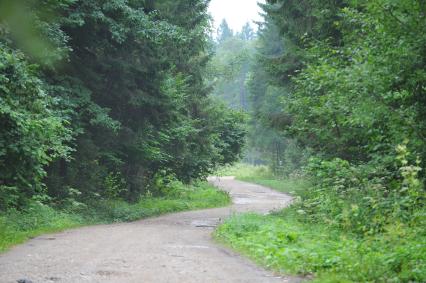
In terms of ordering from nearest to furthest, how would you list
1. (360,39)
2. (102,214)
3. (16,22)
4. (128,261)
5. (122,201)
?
(128,261), (360,39), (16,22), (102,214), (122,201)

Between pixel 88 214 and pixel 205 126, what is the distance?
11516 mm

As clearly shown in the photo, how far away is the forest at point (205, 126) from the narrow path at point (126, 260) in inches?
28.7

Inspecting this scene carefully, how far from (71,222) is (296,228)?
750cm

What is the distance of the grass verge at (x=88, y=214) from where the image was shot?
1310 cm

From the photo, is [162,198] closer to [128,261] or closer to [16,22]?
[16,22]

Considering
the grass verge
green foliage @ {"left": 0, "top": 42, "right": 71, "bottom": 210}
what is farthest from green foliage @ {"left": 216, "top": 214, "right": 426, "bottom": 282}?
the grass verge

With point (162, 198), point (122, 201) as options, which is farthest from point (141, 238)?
point (162, 198)

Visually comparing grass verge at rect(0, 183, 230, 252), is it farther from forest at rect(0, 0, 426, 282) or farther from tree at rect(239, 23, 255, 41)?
tree at rect(239, 23, 255, 41)

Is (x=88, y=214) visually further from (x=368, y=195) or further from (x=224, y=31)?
(x=224, y=31)

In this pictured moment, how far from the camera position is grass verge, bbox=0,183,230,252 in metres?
13.1

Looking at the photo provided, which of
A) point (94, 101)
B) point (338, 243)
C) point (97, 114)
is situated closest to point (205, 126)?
point (94, 101)

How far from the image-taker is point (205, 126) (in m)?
28.3

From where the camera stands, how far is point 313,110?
43.4 feet

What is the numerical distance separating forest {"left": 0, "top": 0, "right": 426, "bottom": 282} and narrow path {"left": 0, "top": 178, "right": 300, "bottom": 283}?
0.73m
